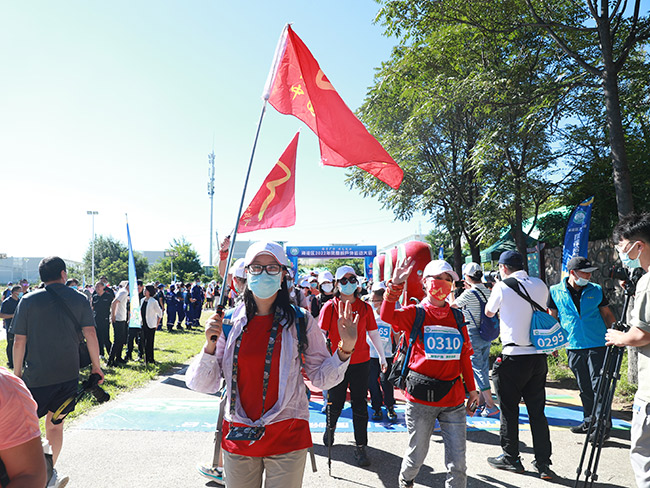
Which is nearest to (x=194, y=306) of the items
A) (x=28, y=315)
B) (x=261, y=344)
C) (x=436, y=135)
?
(x=436, y=135)

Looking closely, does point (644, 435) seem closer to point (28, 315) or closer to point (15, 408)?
point (15, 408)

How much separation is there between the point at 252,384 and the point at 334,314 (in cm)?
288

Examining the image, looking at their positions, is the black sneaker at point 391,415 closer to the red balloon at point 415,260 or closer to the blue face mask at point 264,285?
the red balloon at point 415,260

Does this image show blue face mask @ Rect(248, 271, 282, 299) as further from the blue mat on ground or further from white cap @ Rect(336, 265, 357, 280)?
the blue mat on ground

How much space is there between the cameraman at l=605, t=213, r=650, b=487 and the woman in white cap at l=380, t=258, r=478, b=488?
3.70ft

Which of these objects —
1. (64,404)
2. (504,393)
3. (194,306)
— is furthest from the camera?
(194,306)

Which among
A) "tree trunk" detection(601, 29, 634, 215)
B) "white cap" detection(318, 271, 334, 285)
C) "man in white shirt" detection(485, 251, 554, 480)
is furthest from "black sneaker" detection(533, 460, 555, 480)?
"white cap" detection(318, 271, 334, 285)

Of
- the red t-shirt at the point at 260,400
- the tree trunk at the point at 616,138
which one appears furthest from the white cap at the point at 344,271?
the tree trunk at the point at 616,138

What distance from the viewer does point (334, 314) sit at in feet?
17.5

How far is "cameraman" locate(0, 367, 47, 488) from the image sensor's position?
173 centimetres

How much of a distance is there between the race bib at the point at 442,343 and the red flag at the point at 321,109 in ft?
Result: 5.66

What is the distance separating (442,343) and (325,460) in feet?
7.43

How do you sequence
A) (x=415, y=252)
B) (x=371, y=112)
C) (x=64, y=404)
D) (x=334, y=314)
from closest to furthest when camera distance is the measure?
1. (x=64, y=404)
2. (x=334, y=314)
3. (x=415, y=252)
4. (x=371, y=112)

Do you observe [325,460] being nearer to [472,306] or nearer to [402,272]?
[402,272]
